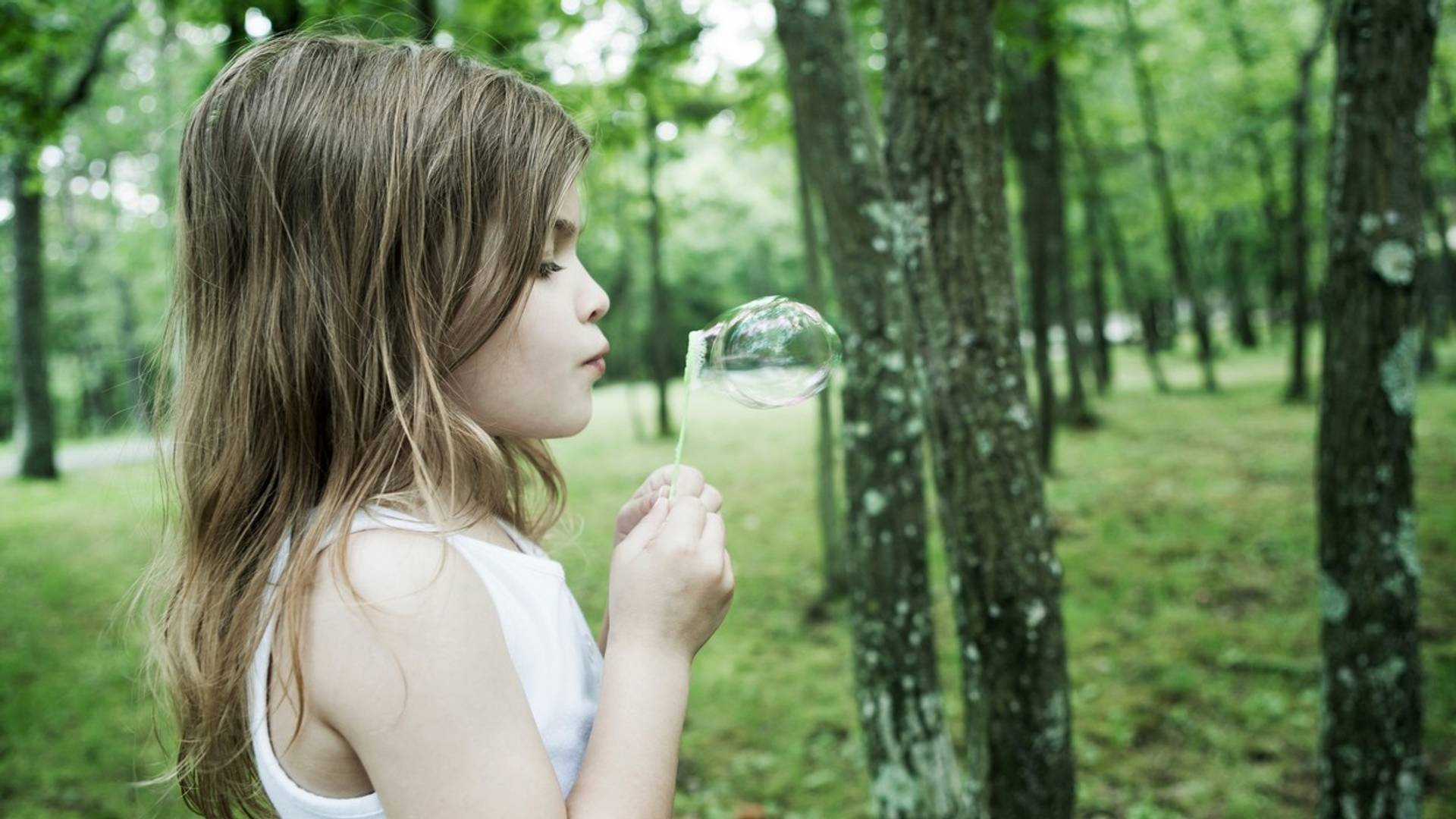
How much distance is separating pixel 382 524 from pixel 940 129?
173 centimetres

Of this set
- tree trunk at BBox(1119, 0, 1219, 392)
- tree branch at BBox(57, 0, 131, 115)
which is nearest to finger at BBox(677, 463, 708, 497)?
tree branch at BBox(57, 0, 131, 115)

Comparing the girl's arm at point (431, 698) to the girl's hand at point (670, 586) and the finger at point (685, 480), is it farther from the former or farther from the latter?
the finger at point (685, 480)

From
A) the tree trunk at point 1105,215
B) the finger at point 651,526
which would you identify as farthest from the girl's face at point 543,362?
the tree trunk at point 1105,215

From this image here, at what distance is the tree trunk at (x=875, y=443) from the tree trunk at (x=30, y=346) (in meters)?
16.3

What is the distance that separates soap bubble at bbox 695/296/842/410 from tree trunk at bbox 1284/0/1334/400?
15.4m

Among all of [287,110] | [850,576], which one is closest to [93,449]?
[850,576]

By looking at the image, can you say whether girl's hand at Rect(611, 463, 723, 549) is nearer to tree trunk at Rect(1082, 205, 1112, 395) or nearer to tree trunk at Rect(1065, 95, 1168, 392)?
tree trunk at Rect(1065, 95, 1168, 392)

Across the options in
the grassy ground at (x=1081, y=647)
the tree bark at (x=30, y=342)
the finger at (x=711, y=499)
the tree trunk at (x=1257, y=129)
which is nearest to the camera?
the finger at (x=711, y=499)

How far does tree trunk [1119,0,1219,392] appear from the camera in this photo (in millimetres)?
15094

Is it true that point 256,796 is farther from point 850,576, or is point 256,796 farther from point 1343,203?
point 1343,203

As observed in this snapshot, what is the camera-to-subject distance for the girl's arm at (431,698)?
3.47ft

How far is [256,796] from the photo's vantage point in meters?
1.38

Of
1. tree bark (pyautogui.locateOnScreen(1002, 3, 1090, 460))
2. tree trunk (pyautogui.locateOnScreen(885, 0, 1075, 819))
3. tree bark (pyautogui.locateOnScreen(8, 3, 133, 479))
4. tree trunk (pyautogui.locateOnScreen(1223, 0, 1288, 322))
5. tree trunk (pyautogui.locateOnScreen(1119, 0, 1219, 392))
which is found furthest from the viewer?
tree trunk (pyautogui.locateOnScreen(1223, 0, 1288, 322))

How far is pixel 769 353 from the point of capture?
A: 177cm
